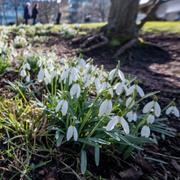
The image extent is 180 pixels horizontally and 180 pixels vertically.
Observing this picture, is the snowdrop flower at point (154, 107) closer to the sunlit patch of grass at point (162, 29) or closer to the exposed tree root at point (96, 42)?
the exposed tree root at point (96, 42)

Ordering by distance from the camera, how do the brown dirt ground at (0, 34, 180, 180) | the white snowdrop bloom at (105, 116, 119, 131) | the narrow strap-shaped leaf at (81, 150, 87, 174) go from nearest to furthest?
→ the white snowdrop bloom at (105, 116, 119, 131) < the narrow strap-shaped leaf at (81, 150, 87, 174) < the brown dirt ground at (0, 34, 180, 180)

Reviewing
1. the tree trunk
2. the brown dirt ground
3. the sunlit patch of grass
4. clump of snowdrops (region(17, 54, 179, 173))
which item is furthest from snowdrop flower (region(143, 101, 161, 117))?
the sunlit patch of grass

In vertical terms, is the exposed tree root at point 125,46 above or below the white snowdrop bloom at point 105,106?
below

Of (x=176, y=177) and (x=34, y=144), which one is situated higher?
(x=34, y=144)

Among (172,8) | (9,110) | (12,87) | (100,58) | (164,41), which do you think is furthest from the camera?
(172,8)

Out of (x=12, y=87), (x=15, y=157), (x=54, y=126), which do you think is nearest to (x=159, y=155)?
(x=54, y=126)

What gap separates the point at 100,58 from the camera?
5.34 metres

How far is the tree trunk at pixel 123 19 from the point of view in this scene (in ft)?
20.0

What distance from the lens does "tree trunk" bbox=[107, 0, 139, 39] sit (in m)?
6.08

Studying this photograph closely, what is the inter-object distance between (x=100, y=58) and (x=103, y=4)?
29042 millimetres

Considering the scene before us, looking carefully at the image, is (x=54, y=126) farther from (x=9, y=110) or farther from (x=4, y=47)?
(x=4, y=47)

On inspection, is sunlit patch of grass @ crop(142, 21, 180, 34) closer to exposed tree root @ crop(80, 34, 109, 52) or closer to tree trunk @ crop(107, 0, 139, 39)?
tree trunk @ crop(107, 0, 139, 39)

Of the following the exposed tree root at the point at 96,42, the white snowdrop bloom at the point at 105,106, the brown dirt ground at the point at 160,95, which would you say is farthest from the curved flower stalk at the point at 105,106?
the exposed tree root at the point at 96,42

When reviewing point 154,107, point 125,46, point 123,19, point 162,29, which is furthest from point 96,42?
point 162,29
